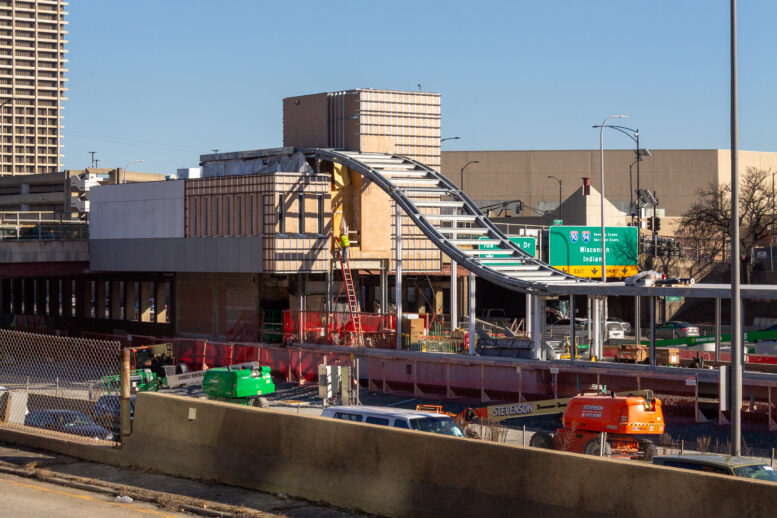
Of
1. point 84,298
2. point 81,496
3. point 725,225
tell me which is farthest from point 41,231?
point 725,225

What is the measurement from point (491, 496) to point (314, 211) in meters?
35.0

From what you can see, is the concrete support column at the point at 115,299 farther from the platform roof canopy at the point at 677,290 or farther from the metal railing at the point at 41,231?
the platform roof canopy at the point at 677,290

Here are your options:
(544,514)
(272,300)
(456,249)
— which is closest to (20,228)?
(272,300)

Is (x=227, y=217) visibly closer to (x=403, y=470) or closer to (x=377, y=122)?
(x=377, y=122)

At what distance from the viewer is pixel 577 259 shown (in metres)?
59.8

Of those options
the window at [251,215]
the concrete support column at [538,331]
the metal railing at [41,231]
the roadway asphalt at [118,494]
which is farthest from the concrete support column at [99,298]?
the roadway asphalt at [118,494]

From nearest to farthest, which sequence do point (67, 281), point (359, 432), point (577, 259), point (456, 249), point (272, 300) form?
point (359, 432) → point (456, 249) → point (272, 300) → point (577, 259) → point (67, 281)

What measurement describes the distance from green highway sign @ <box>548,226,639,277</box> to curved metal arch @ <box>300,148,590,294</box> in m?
12.6

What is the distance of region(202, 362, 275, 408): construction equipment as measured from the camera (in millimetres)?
32406

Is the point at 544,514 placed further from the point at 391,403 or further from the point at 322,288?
the point at 322,288

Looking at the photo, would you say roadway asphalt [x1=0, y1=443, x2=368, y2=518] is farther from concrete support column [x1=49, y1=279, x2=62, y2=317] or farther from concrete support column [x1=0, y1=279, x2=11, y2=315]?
concrete support column [x1=0, y1=279, x2=11, y2=315]

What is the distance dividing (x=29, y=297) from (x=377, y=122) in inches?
1346

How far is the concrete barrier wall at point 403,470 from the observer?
1119 cm

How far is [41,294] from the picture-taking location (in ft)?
229
